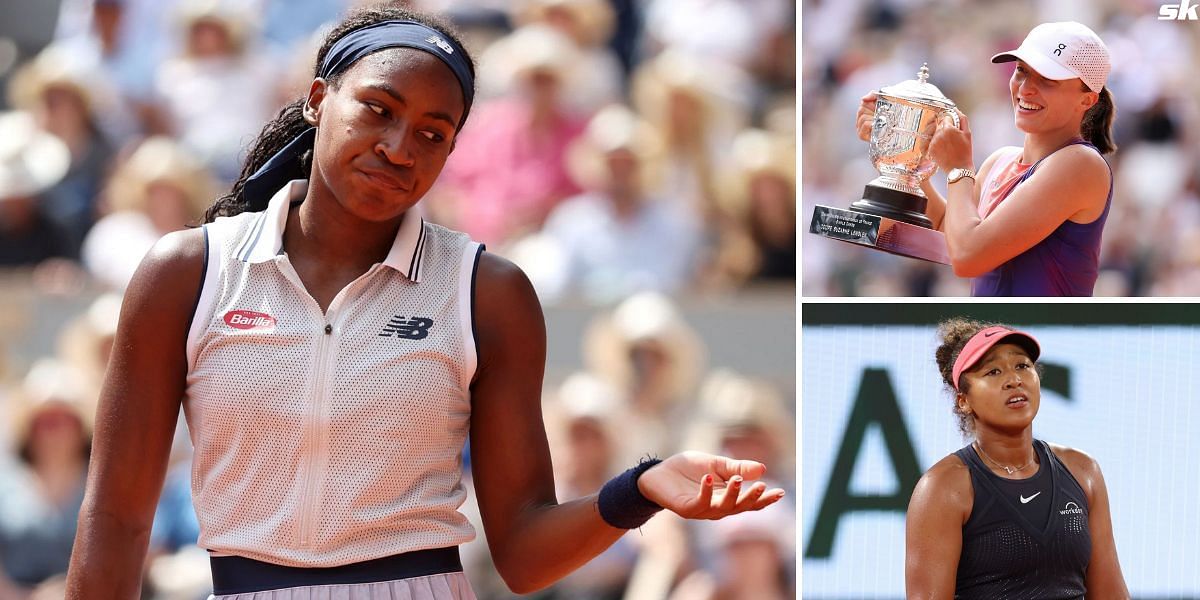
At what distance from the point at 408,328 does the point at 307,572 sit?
33 cm

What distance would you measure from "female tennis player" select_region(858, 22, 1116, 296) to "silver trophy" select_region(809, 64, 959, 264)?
1.7 inches

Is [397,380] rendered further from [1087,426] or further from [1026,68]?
[1087,426]

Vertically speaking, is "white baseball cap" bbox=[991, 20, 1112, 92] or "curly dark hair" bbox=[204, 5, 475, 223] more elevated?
"white baseball cap" bbox=[991, 20, 1112, 92]

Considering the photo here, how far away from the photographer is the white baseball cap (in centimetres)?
267

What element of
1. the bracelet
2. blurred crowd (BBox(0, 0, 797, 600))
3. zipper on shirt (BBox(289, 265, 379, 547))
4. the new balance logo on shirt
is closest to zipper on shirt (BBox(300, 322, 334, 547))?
zipper on shirt (BBox(289, 265, 379, 547))

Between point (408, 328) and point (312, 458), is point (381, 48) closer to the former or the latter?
point (408, 328)

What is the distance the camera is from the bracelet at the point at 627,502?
1.82m

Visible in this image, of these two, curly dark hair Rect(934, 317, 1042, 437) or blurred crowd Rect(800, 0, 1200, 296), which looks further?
blurred crowd Rect(800, 0, 1200, 296)

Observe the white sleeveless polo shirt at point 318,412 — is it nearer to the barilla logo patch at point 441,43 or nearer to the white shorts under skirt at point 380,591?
the white shorts under skirt at point 380,591

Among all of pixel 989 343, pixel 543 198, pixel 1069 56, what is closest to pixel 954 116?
pixel 1069 56

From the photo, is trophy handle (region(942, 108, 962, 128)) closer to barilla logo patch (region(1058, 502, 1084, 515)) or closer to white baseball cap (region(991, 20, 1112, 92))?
white baseball cap (region(991, 20, 1112, 92))

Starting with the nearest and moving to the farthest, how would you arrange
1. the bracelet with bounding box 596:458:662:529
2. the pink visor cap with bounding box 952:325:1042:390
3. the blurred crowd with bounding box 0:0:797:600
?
1. the bracelet with bounding box 596:458:662:529
2. the pink visor cap with bounding box 952:325:1042:390
3. the blurred crowd with bounding box 0:0:797:600

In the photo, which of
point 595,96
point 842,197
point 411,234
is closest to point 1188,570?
point 842,197

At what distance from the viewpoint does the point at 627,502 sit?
1.83m
